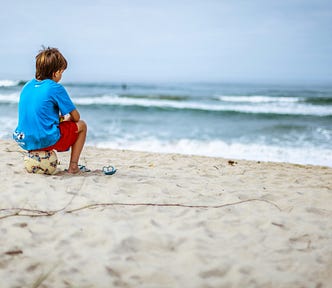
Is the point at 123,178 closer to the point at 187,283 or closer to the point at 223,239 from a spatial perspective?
the point at 223,239

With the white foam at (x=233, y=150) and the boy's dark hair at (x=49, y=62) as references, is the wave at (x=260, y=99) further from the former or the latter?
the boy's dark hair at (x=49, y=62)

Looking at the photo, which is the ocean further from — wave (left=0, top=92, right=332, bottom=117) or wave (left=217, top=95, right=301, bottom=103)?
wave (left=217, top=95, right=301, bottom=103)

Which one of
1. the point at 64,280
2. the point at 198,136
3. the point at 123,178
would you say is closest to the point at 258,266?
the point at 64,280

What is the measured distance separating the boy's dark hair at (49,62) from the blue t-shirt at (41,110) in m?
0.08

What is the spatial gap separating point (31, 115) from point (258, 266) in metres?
2.28

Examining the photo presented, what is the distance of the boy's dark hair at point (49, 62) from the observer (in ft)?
10.4

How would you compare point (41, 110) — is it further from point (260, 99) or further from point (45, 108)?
point (260, 99)

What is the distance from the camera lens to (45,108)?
315 centimetres

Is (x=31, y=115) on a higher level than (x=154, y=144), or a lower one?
higher

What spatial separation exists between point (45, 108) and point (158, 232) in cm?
159

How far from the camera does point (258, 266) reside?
1943 mm

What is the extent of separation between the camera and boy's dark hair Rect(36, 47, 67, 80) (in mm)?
3176

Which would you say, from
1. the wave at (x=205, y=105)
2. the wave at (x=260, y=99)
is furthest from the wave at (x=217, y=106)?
the wave at (x=260, y=99)

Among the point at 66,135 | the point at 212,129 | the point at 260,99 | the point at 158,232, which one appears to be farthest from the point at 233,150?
the point at 260,99
